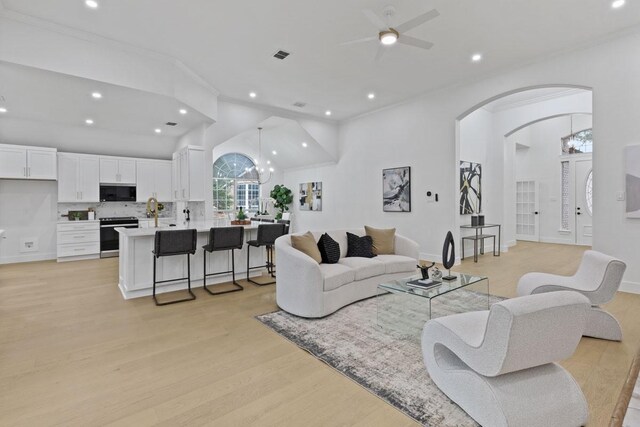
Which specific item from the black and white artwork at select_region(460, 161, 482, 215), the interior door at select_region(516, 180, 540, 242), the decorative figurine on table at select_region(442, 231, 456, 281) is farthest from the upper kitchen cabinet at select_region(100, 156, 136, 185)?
the interior door at select_region(516, 180, 540, 242)

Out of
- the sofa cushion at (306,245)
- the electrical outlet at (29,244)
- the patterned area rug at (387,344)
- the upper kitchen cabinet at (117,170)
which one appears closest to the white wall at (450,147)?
the patterned area rug at (387,344)

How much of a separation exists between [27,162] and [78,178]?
93 cm

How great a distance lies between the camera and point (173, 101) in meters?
5.24

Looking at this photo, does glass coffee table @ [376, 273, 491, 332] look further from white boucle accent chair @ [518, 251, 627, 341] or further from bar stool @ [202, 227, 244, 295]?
bar stool @ [202, 227, 244, 295]

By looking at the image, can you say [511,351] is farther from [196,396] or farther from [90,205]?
[90,205]

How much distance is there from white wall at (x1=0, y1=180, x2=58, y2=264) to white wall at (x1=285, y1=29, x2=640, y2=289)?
22.3 ft

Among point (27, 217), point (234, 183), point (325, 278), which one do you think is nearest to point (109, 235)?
point (27, 217)

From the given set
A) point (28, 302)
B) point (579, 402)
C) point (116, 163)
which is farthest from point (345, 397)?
point (116, 163)

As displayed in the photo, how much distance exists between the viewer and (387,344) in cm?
288

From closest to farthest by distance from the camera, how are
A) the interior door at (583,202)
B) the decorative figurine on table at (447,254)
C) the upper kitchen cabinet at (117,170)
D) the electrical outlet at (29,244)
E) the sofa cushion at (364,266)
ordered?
the decorative figurine on table at (447,254) → the sofa cushion at (364,266) → the electrical outlet at (29,244) → the upper kitchen cabinet at (117,170) → the interior door at (583,202)

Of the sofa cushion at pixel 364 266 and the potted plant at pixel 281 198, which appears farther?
the potted plant at pixel 281 198

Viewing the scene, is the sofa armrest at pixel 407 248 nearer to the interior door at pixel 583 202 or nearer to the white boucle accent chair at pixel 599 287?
the white boucle accent chair at pixel 599 287

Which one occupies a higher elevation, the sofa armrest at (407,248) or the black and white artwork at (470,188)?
the black and white artwork at (470,188)

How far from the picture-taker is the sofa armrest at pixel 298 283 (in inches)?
136
